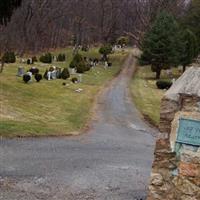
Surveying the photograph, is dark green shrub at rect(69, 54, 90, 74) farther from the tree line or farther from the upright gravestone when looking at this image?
the upright gravestone

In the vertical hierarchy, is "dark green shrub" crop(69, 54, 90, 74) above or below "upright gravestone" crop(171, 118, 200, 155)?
below

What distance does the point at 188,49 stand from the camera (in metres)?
58.4

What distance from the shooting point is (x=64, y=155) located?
15547 millimetres

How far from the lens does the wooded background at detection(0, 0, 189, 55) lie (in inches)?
2687

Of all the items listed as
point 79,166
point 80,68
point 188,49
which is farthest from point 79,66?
point 79,166

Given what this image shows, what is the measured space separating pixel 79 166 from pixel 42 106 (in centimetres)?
1242

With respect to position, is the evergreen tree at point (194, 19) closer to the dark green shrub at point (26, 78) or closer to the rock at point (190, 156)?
the dark green shrub at point (26, 78)

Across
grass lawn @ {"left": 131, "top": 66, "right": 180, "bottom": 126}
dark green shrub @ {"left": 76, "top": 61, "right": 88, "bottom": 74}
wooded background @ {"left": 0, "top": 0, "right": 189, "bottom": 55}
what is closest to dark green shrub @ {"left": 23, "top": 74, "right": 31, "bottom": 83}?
grass lawn @ {"left": 131, "top": 66, "right": 180, "bottom": 126}

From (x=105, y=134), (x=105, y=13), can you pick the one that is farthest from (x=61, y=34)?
(x=105, y=134)

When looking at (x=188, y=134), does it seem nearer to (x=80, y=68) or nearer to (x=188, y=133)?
(x=188, y=133)

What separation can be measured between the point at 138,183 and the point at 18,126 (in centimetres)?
716

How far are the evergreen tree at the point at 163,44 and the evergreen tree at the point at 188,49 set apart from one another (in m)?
2.41

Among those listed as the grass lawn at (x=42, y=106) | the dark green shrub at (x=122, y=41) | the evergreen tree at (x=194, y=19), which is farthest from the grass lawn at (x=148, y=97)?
the dark green shrub at (x=122, y=41)

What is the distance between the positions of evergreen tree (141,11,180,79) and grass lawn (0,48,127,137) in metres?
13.8
